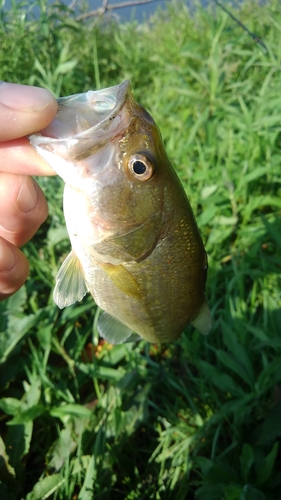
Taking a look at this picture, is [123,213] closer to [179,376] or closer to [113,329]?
[113,329]

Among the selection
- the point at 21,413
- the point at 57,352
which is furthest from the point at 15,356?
the point at 21,413

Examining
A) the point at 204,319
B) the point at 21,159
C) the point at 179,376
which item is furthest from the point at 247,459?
the point at 21,159

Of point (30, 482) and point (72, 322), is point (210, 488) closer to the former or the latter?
point (30, 482)

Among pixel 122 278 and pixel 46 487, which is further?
pixel 46 487

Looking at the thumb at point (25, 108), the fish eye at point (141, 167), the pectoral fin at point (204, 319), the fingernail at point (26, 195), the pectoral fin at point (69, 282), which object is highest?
the thumb at point (25, 108)

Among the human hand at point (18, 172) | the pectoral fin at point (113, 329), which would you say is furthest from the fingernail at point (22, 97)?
the pectoral fin at point (113, 329)

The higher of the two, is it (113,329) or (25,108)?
(25,108)

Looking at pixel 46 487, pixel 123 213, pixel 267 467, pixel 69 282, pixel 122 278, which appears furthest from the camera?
pixel 46 487

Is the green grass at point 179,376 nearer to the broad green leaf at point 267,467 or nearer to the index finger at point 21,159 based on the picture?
the broad green leaf at point 267,467
